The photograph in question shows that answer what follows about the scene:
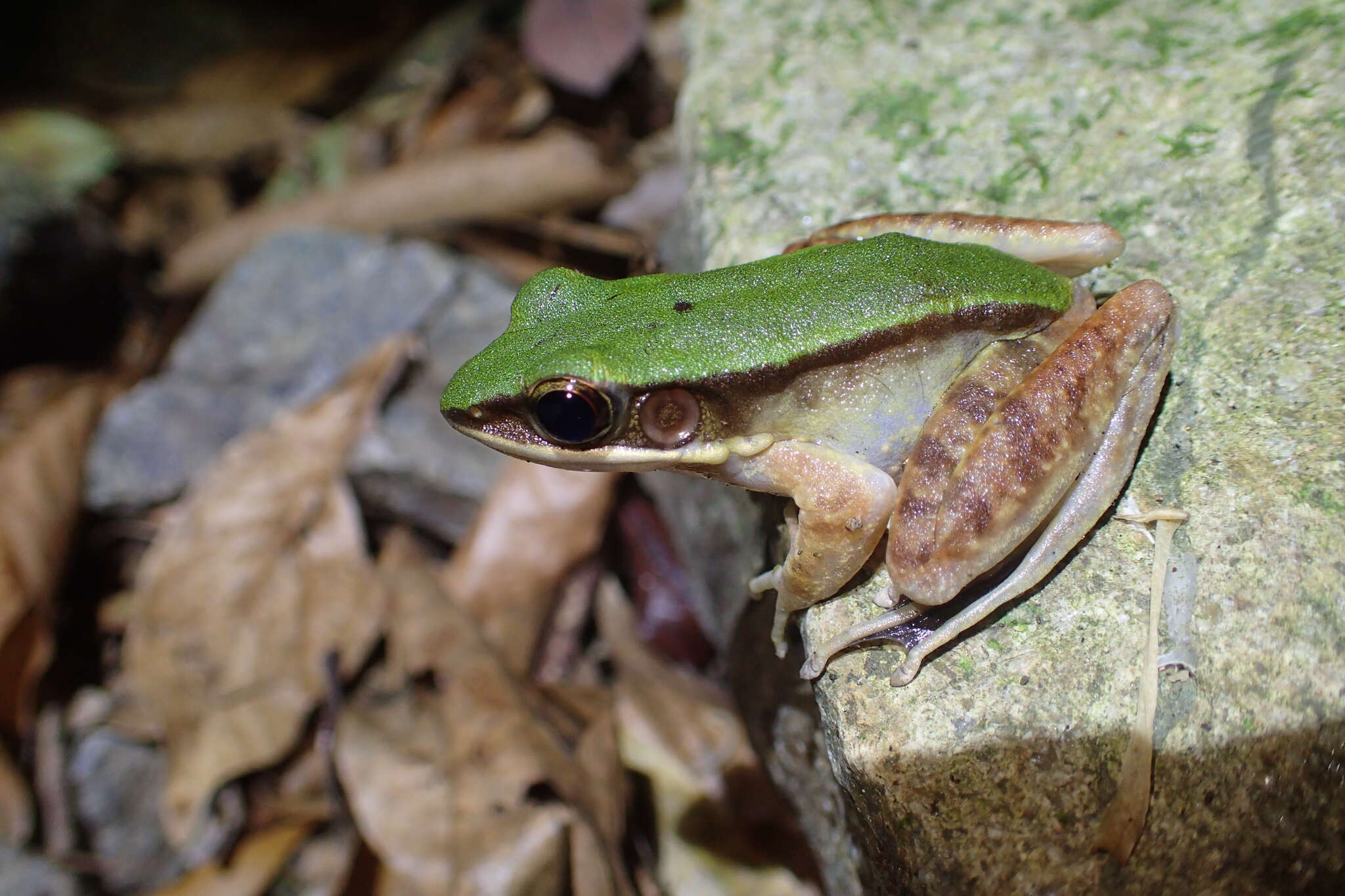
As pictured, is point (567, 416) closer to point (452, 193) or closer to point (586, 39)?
point (452, 193)

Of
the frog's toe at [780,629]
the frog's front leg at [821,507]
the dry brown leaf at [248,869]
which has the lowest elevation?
the dry brown leaf at [248,869]

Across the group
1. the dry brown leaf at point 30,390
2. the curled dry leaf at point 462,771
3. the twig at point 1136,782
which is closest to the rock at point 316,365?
the curled dry leaf at point 462,771

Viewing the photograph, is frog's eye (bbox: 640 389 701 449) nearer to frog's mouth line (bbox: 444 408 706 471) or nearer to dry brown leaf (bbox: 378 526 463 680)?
frog's mouth line (bbox: 444 408 706 471)

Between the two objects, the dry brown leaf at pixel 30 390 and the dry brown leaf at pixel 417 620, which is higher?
the dry brown leaf at pixel 30 390

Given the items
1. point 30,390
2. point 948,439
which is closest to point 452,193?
point 30,390

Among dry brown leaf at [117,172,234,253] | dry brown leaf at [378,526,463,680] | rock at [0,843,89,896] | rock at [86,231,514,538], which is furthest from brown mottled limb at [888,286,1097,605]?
dry brown leaf at [117,172,234,253]

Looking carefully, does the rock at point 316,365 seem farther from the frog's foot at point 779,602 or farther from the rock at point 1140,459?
the frog's foot at point 779,602
